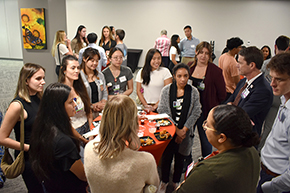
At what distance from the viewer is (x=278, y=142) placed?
1543 mm

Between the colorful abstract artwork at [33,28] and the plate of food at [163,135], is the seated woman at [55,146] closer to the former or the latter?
the plate of food at [163,135]

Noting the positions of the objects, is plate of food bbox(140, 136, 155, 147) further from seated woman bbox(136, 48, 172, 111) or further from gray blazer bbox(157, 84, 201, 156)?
seated woman bbox(136, 48, 172, 111)

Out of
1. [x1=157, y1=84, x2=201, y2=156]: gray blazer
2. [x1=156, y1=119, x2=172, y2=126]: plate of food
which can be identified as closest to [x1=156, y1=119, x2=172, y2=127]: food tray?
[x1=156, y1=119, x2=172, y2=126]: plate of food

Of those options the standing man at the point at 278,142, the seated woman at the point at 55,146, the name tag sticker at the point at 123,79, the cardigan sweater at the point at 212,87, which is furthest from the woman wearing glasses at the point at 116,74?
the standing man at the point at 278,142

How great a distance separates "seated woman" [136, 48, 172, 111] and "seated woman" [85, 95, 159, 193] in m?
1.90

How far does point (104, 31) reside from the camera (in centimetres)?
598

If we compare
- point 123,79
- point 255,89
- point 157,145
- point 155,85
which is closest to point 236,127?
point 157,145

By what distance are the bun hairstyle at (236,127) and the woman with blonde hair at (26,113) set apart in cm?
157

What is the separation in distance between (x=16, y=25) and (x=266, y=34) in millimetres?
12408

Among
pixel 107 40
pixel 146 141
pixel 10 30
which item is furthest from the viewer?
pixel 10 30

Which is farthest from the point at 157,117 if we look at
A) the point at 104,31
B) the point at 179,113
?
the point at 104,31

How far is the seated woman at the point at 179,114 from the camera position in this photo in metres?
2.54

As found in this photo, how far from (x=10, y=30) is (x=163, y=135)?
40.7 ft

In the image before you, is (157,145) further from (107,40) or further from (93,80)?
(107,40)
